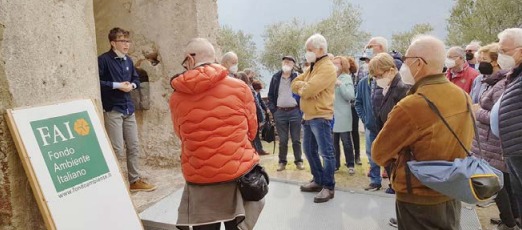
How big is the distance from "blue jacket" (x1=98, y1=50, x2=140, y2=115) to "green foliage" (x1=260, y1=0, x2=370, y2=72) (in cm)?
2249

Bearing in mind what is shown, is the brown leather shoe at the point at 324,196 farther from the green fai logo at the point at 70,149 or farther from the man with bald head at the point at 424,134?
the green fai logo at the point at 70,149

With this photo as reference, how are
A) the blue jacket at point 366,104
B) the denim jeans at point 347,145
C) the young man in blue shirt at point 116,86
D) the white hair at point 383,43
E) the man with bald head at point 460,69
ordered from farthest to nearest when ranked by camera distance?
1. the denim jeans at point 347,145
2. the man with bald head at point 460,69
3. the blue jacket at point 366,104
4. the white hair at point 383,43
5. the young man in blue shirt at point 116,86

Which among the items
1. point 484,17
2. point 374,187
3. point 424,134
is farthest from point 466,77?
point 484,17

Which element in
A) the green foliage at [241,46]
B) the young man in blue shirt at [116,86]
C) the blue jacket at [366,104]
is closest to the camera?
the young man in blue shirt at [116,86]

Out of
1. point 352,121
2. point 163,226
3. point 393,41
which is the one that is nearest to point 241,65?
point 393,41

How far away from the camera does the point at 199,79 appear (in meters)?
2.43

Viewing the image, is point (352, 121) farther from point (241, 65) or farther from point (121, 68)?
point (241, 65)

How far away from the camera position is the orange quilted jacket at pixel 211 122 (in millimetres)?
2482

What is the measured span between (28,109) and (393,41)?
1393 inches

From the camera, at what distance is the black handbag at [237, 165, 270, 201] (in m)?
2.57

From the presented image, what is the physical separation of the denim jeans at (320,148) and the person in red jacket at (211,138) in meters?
1.75

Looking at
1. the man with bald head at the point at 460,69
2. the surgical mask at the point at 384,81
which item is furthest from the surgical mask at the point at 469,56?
the surgical mask at the point at 384,81

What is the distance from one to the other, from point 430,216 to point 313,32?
26.6 meters

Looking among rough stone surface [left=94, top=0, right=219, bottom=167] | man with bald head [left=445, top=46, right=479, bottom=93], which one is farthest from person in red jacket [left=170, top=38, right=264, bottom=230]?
man with bald head [left=445, top=46, right=479, bottom=93]
